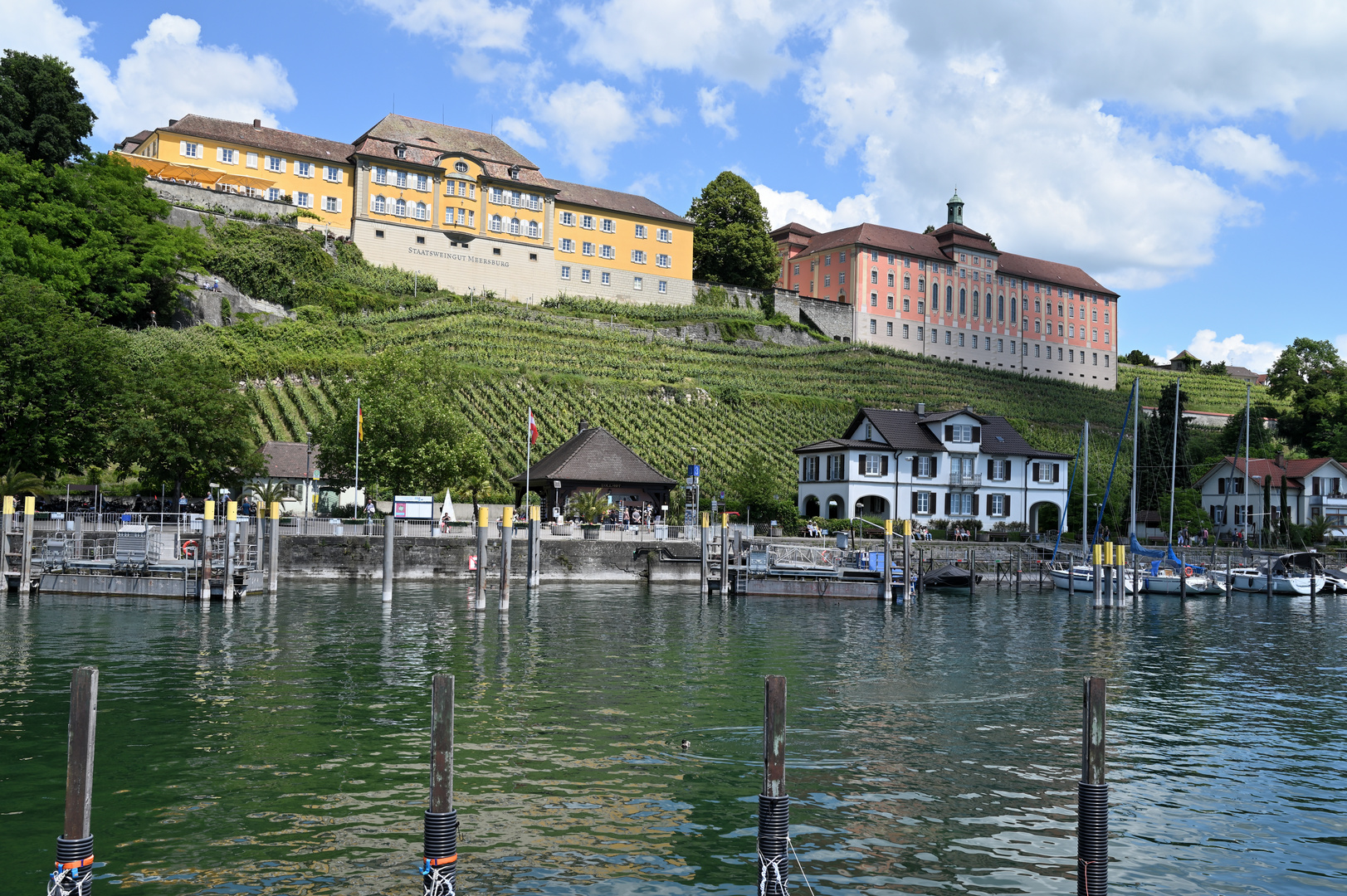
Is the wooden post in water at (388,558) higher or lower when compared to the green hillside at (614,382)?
lower

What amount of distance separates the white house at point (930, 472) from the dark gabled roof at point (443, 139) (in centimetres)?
4501

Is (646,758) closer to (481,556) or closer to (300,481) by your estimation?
(481,556)

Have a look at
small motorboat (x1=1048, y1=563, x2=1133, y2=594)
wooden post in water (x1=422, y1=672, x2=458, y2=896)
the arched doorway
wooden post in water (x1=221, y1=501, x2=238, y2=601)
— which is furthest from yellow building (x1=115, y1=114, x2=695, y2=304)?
wooden post in water (x1=422, y1=672, x2=458, y2=896)

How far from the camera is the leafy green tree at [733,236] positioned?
112562 mm

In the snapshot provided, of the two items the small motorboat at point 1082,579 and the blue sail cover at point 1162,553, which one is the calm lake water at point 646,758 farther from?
the blue sail cover at point 1162,553

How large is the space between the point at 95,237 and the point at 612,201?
49.4m

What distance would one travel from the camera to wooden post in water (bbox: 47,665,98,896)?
9.05m

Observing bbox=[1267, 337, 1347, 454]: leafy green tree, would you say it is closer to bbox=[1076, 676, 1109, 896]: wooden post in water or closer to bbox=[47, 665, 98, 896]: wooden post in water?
bbox=[1076, 676, 1109, 896]: wooden post in water

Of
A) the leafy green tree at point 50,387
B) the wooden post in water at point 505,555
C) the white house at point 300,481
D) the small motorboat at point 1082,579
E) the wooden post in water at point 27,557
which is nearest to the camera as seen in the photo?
the wooden post in water at point 505,555

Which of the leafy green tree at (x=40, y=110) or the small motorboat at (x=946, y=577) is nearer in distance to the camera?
the small motorboat at (x=946, y=577)

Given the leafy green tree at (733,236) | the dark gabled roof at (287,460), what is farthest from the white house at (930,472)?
the leafy green tree at (733,236)

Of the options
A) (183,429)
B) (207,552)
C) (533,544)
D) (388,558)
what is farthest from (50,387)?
(533,544)

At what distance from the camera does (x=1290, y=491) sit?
275 ft

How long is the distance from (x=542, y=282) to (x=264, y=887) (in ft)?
299
